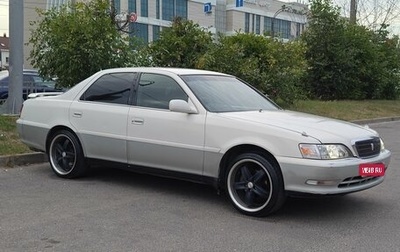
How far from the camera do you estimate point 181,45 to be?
14562 mm

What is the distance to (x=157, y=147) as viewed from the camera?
603cm

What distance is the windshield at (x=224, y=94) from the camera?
599cm

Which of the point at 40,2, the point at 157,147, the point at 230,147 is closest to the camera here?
the point at 230,147

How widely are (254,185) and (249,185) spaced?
56 millimetres

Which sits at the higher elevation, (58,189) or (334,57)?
(334,57)

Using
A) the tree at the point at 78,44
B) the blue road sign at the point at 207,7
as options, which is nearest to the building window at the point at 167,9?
the blue road sign at the point at 207,7

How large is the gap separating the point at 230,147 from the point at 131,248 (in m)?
1.65

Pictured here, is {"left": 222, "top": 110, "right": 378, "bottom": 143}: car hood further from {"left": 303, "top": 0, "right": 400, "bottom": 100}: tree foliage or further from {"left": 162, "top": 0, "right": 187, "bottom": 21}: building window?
{"left": 162, "top": 0, "right": 187, "bottom": 21}: building window

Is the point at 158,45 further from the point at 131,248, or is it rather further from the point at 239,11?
the point at 239,11

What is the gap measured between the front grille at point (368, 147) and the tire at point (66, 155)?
352 centimetres

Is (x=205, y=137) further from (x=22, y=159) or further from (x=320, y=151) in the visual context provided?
(x=22, y=159)

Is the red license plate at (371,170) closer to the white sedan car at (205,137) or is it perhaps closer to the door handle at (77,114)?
the white sedan car at (205,137)

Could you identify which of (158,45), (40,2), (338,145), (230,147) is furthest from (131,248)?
(40,2)

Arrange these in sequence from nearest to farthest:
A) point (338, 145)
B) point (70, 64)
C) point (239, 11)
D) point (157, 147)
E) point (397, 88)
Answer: point (338, 145) → point (157, 147) → point (70, 64) → point (397, 88) → point (239, 11)
